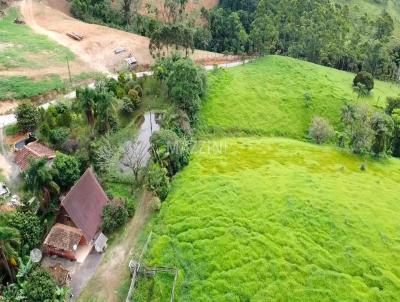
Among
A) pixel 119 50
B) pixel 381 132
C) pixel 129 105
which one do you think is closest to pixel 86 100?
pixel 129 105

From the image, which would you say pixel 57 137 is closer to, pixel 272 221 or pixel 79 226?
pixel 79 226

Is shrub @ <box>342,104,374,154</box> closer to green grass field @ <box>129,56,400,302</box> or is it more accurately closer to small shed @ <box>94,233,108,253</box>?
green grass field @ <box>129,56,400,302</box>

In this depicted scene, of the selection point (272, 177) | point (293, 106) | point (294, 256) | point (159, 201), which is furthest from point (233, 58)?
point (294, 256)

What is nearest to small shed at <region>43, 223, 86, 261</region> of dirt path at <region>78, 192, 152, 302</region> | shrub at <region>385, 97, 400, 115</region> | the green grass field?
dirt path at <region>78, 192, 152, 302</region>

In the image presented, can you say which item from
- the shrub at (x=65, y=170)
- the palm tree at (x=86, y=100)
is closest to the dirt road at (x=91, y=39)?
the palm tree at (x=86, y=100)

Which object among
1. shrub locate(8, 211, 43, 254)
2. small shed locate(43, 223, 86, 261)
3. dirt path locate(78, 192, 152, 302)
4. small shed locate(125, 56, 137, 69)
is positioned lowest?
dirt path locate(78, 192, 152, 302)

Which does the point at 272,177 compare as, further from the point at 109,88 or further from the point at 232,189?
the point at 109,88
